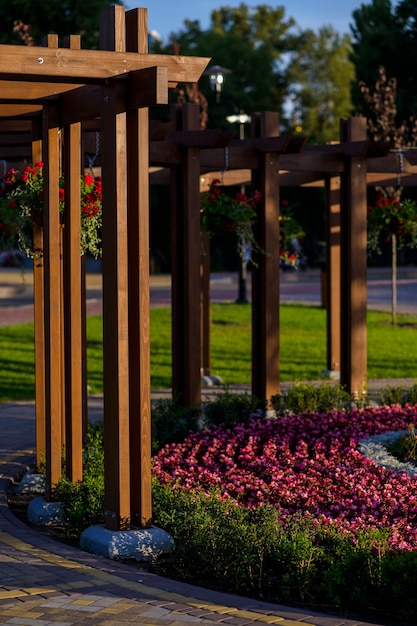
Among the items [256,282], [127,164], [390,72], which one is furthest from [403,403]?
[390,72]

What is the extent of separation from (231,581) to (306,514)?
930 millimetres

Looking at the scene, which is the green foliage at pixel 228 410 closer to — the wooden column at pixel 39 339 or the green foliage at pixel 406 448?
the green foliage at pixel 406 448

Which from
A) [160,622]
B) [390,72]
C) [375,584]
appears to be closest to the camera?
[160,622]

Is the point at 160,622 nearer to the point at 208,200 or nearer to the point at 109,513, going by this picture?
the point at 109,513

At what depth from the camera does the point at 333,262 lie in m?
15.0

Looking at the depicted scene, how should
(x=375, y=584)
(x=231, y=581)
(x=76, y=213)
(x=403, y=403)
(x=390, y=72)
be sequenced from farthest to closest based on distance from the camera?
(x=390, y=72) → (x=403, y=403) → (x=76, y=213) → (x=231, y=581) → (x=375, y=584)

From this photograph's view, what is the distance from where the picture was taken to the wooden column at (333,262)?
47.9 ft

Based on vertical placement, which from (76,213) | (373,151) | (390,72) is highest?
(390,72)

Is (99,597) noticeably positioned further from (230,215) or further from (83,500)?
(230,215)

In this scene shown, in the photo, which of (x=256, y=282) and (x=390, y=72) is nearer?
(x=256, y=282)

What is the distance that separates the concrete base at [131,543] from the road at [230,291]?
1784 cm

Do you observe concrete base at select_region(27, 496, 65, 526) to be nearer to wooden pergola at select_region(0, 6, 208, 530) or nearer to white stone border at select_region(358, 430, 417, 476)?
wooden pergola at select_region(0, 6, 208, 530)

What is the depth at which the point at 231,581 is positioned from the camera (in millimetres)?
6488

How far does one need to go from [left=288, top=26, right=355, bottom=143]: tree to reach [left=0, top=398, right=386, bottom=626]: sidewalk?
58.1 m
